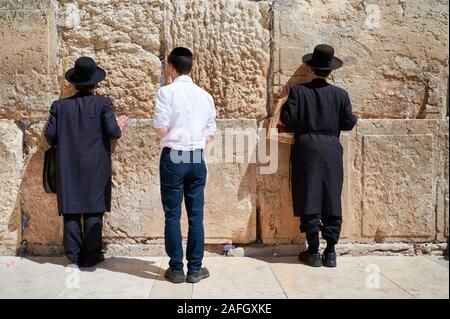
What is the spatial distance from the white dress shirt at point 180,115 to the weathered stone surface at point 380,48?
1.07 m

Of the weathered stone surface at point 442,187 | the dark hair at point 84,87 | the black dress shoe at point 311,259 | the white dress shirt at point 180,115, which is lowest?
the black dress shoe at point 311,259

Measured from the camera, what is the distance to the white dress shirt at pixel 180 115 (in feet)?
10.1

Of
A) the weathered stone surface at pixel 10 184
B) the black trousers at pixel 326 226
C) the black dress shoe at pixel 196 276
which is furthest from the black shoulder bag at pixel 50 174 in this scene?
the black trousers at pixel 326 226

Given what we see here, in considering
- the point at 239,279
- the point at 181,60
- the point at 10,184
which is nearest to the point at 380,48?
the point at 181,60

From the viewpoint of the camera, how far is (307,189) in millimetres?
3570

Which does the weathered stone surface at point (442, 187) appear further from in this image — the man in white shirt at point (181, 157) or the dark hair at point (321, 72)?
the man in white shirt at point (181, 157)

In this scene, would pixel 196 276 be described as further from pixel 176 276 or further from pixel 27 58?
pixel 27 58

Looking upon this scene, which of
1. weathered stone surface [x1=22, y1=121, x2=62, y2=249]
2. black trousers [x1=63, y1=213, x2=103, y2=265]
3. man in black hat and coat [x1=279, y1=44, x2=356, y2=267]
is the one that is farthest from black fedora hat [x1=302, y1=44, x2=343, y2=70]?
weathered stone surface [x1=22, y1=121, x2=62, y2=249]

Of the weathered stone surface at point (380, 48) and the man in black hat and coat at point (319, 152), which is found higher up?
the weathered stone surface at point (380, 48)

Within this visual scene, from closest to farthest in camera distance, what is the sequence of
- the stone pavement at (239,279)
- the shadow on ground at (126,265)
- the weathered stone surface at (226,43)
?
the stone pavement at (239,279) < the shadow on ground at (126,265) < the weathered stone surface at (226,43)

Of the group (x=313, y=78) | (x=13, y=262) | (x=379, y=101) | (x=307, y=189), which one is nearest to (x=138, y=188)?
(x=13, y=262)

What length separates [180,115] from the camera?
3096 mm

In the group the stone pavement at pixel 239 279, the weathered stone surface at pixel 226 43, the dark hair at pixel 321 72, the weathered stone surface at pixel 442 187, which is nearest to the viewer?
the stone pavement at pixel 239 279

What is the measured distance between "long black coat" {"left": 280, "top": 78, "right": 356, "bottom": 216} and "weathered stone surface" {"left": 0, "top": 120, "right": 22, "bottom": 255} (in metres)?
2.43
